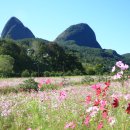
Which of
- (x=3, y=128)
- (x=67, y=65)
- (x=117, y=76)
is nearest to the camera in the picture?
(x=117, y=76)

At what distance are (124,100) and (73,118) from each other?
3880 mm

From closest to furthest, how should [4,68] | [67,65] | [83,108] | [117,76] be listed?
[117,76] < [83,108] < [4,68] < [67,65]

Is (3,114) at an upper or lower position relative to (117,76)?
lower

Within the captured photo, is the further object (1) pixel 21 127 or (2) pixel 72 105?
(2) pixel 72 105

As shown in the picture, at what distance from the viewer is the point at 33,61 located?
280 feet

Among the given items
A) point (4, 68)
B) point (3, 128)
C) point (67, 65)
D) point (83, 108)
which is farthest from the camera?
point (67, 65)

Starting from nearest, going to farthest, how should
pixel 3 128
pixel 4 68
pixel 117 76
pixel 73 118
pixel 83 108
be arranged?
pixel 117 76 → pixel 73 118 → pixel 3 128 → pixel 83 108 → pixel 4 68

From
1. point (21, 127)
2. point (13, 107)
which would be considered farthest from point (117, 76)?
point (13, 107)

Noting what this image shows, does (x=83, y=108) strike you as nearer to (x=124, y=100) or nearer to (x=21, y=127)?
(x=21, y=127)

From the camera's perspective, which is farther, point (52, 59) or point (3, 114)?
point (52, 59)

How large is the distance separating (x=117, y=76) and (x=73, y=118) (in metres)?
4.04

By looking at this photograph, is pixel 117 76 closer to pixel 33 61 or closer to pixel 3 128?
pixel 3 128

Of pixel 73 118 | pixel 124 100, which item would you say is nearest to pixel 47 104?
pixel 73 118

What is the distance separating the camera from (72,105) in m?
10.1
